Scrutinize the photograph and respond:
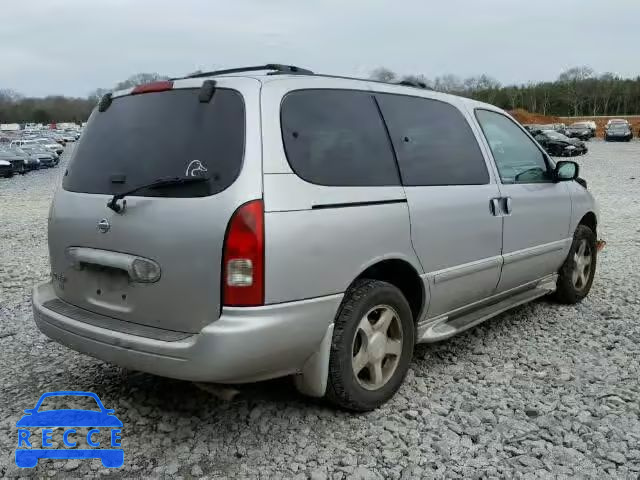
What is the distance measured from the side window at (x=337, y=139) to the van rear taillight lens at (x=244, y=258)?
1.25 feet

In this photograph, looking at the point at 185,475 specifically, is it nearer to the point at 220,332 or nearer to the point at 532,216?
the point at 220,332

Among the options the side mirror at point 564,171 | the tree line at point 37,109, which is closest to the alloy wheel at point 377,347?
the side mirror at point 564,171

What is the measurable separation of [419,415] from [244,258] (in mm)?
1459

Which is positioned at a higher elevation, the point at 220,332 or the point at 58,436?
the point at 220,332

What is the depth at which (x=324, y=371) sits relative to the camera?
3.05m

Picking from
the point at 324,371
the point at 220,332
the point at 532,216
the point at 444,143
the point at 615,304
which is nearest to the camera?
the point at 220,332

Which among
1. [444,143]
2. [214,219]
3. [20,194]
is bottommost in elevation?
[20,194]

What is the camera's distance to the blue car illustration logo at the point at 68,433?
9.77ft

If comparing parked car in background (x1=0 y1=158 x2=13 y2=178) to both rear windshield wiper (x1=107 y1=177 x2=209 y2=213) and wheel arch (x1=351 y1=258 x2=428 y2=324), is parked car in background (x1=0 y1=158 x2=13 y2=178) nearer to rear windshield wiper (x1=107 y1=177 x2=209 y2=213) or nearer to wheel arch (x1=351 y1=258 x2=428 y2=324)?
rear windshield wiper (x1=107 y1=177 x2=209 y2=213)

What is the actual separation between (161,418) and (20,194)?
18910mm

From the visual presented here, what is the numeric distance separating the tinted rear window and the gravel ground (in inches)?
51.4

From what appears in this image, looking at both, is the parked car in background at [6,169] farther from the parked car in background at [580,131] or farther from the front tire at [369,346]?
the parked car in background at [580,131]

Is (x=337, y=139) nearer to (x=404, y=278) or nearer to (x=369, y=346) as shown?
(x=404, y=278)

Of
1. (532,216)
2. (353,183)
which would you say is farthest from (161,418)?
(532,216)
